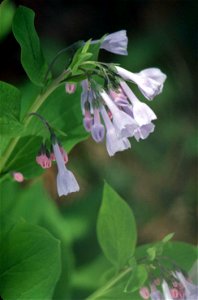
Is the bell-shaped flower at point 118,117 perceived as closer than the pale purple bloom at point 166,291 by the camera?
Yes

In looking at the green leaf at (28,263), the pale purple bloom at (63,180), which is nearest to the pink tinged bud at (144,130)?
the pale purple bloom at (63,180)

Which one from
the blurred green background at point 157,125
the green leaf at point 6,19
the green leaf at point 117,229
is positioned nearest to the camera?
the green leaf at point 117,229

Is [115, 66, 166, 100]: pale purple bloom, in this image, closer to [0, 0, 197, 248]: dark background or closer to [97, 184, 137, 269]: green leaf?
[97, 184, 137, 269]: green leaf

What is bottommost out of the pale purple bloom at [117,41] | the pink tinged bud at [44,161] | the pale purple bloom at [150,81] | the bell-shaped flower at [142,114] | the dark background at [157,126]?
the dark background at [157,126]

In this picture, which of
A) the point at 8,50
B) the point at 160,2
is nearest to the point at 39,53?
the point at 8,50

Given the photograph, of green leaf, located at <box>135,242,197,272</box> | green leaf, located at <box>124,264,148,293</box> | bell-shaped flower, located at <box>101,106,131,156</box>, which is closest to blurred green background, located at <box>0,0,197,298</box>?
green leaf, located at <box>135,242,197,272</box>

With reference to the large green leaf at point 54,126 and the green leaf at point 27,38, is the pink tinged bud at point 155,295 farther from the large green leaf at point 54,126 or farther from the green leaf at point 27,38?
the green leaf at point 27,38

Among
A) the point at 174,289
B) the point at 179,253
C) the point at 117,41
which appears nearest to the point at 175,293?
the point at 174,289

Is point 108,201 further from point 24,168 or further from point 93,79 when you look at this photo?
point 93,79
